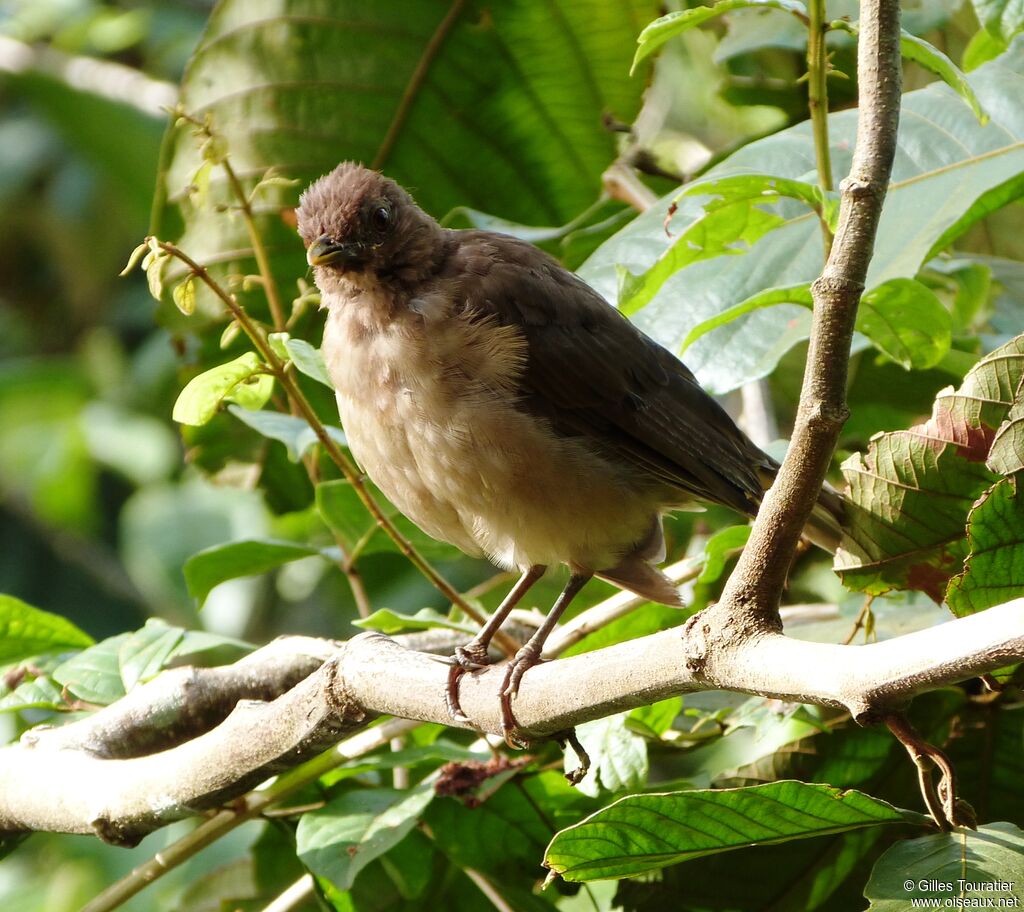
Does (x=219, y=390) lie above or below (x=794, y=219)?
below

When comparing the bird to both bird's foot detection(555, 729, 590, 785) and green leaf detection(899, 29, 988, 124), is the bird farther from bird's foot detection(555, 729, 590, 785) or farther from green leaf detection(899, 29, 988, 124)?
green leaf detection(899, 29, 988, 124)

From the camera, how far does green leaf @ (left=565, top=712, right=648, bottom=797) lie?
2.63m

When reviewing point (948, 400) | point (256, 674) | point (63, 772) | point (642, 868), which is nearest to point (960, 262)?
point (948, 400)

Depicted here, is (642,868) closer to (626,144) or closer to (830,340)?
(830,340)

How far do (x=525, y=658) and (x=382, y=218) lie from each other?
4.19 ft

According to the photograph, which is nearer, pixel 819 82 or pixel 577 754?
pixel 819 82

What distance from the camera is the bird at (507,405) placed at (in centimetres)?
310

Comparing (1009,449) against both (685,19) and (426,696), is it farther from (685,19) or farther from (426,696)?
(426,696)

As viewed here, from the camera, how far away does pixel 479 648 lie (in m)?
3.05

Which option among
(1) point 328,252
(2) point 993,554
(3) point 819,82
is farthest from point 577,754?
(1) point 328,252

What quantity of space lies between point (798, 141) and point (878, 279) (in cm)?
68

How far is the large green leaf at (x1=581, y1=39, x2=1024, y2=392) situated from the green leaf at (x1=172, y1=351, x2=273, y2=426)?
32.9 inches

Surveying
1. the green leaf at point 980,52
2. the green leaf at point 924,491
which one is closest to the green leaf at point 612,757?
the green leaf at point 924,491

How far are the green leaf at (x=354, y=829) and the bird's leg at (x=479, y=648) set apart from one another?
0.30 m
